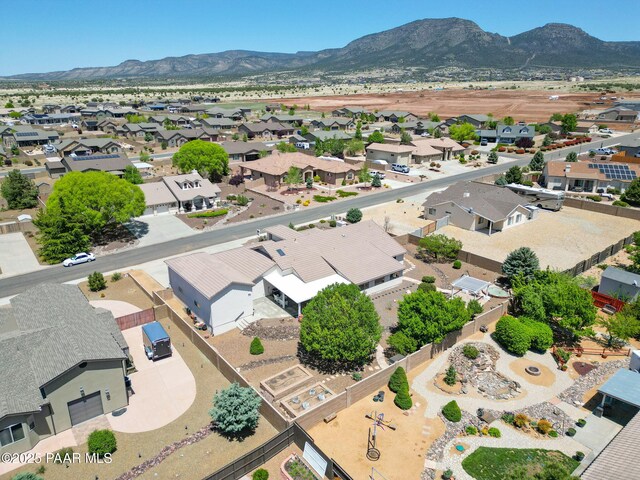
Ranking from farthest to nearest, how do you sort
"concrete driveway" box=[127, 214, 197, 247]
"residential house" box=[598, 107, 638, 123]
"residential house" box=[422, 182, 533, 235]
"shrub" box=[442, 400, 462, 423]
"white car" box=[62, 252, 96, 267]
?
1. "residential house" box=[598, 107, 638, 123]
2. "residential house" box=[422, 182, 533, 235]
3. "concrete driveway" box=[127, 214, 197, 247]
4. "white car" box=[62, 252, 96, 267]
5. "shrub" box=[442, 400, 462, 423]

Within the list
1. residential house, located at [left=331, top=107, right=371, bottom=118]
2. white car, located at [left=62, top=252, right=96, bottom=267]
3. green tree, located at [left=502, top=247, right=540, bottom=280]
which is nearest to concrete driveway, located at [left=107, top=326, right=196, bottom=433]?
white car, located at [left=62, top=252, right=96, bottom=267]

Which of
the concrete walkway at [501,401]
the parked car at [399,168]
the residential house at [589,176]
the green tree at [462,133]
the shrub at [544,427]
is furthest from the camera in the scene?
the green tree at [462,133]

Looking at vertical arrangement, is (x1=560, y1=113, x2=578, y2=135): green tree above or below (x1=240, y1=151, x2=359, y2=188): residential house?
above

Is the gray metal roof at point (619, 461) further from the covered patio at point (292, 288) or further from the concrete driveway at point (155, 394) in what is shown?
the concrete driveway at point (155, 394)

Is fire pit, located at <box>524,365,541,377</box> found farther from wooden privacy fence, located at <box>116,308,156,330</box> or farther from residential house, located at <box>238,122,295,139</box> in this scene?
residential house, located at <box>238,122,295,139</box>

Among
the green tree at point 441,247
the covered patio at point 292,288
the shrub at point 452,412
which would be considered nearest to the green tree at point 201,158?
the covered patio at point 292,288

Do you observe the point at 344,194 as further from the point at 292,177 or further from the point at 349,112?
the point at 349,112

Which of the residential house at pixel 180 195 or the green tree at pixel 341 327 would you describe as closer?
the green tree at pixel 341 327

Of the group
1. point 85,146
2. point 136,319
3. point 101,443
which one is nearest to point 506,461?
point 101,443
